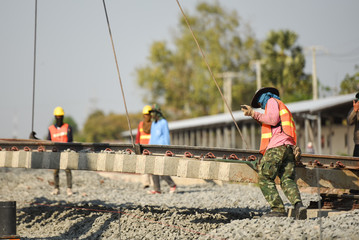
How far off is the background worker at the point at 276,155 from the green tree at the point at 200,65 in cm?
5490

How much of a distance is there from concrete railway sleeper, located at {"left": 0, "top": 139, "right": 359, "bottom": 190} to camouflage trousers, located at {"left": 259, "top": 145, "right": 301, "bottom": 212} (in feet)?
2.02

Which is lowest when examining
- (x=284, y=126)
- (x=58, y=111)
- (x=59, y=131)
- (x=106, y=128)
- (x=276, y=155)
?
(x=276, y=155)

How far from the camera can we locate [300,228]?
728cm

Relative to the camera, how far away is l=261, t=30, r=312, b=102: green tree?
2461 inches

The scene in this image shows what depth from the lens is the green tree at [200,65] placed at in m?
65.8

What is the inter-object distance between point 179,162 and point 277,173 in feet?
5.72

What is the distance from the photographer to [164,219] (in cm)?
1051

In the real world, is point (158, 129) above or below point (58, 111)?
below

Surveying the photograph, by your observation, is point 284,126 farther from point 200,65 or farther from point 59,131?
point 200,65

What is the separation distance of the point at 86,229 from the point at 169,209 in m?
1.92

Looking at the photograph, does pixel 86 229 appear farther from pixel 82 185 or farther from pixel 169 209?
pixel 82 185

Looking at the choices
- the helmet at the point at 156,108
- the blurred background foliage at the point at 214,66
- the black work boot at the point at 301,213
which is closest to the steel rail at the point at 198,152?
the black work boot at the point at 301,213

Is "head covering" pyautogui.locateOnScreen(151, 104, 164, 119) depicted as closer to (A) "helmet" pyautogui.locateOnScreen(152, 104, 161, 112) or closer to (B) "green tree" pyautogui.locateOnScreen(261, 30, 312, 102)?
(A) "helmet" pyautogui.locateOnScreen(152, 104, 161, 112)

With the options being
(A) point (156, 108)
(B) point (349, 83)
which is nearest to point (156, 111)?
(A) point (156, 108)
